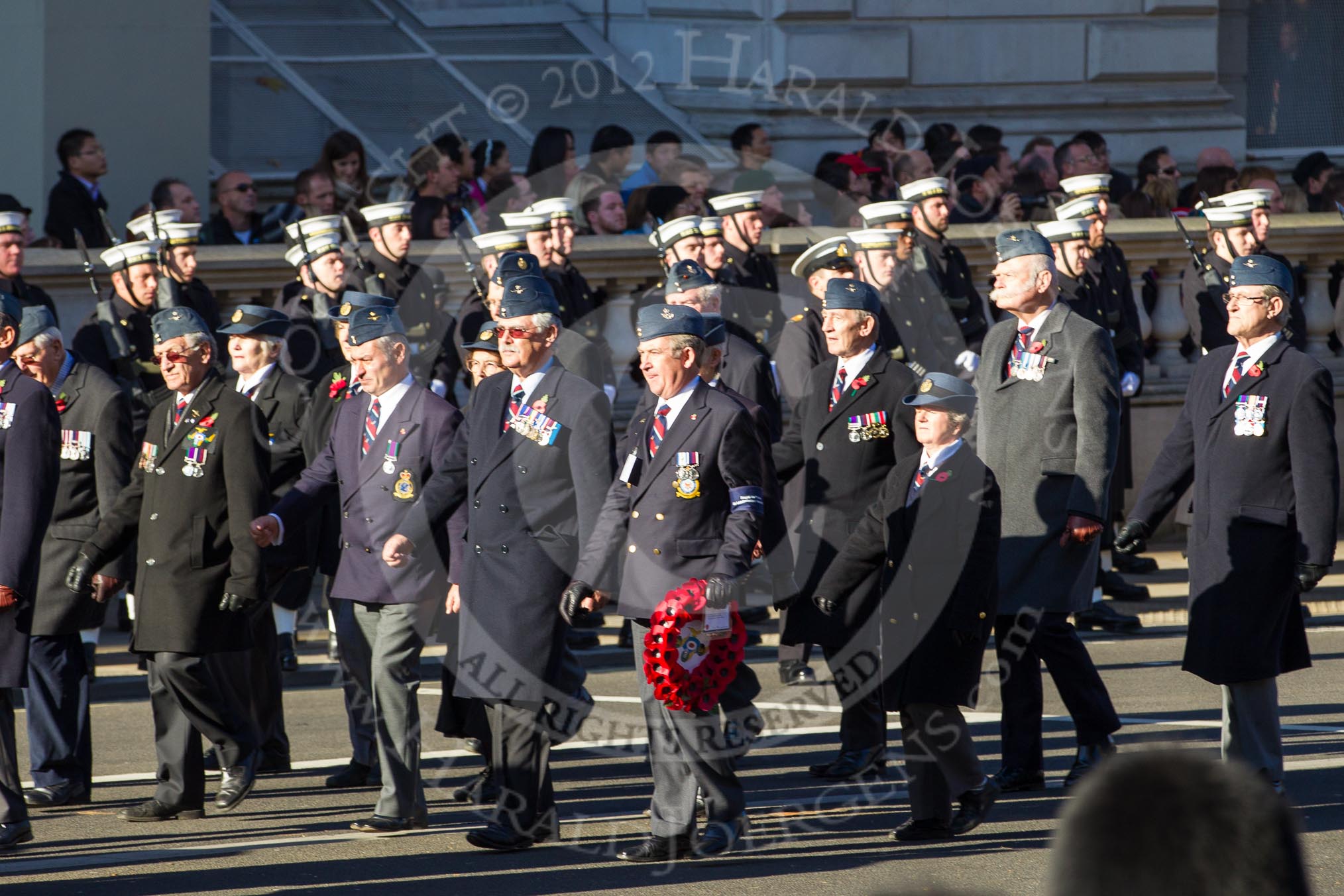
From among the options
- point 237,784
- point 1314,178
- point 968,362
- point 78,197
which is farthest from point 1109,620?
point 1314,178

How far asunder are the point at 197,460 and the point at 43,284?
485 centimetres

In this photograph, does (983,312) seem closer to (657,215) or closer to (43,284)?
(657,215)

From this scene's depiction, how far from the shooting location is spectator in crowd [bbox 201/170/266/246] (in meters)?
13.1

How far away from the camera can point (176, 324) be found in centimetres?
750

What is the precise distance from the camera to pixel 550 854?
22.2 ft

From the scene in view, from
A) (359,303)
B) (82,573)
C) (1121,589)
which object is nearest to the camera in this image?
(82,573)

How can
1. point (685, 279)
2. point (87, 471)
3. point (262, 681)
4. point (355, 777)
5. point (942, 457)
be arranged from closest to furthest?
point (942, 457)
point (355, 777)
point (262, 681)
point (87, 471)
point (685, 279)

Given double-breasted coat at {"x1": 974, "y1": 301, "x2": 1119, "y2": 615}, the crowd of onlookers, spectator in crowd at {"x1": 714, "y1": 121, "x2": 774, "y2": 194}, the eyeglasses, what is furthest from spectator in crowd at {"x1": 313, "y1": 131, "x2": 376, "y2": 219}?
double-breasted coat at {"x1": 974, "y1": 301, "x2": 1119, "y2": 615}

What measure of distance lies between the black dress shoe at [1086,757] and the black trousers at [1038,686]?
2 centimetres

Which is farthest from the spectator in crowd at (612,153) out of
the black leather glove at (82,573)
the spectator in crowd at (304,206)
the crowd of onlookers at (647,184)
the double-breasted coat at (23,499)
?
the double-breasted coat at (23,499)

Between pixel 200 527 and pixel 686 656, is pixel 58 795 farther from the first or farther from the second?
pixel 686 656

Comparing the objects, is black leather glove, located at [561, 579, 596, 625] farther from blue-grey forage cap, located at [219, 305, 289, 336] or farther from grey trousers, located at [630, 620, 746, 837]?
blue-grey forage cap, located at [219, 305, 289, 336]

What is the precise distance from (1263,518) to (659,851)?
2333mm

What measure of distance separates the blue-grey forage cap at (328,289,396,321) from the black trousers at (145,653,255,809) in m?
1.42
